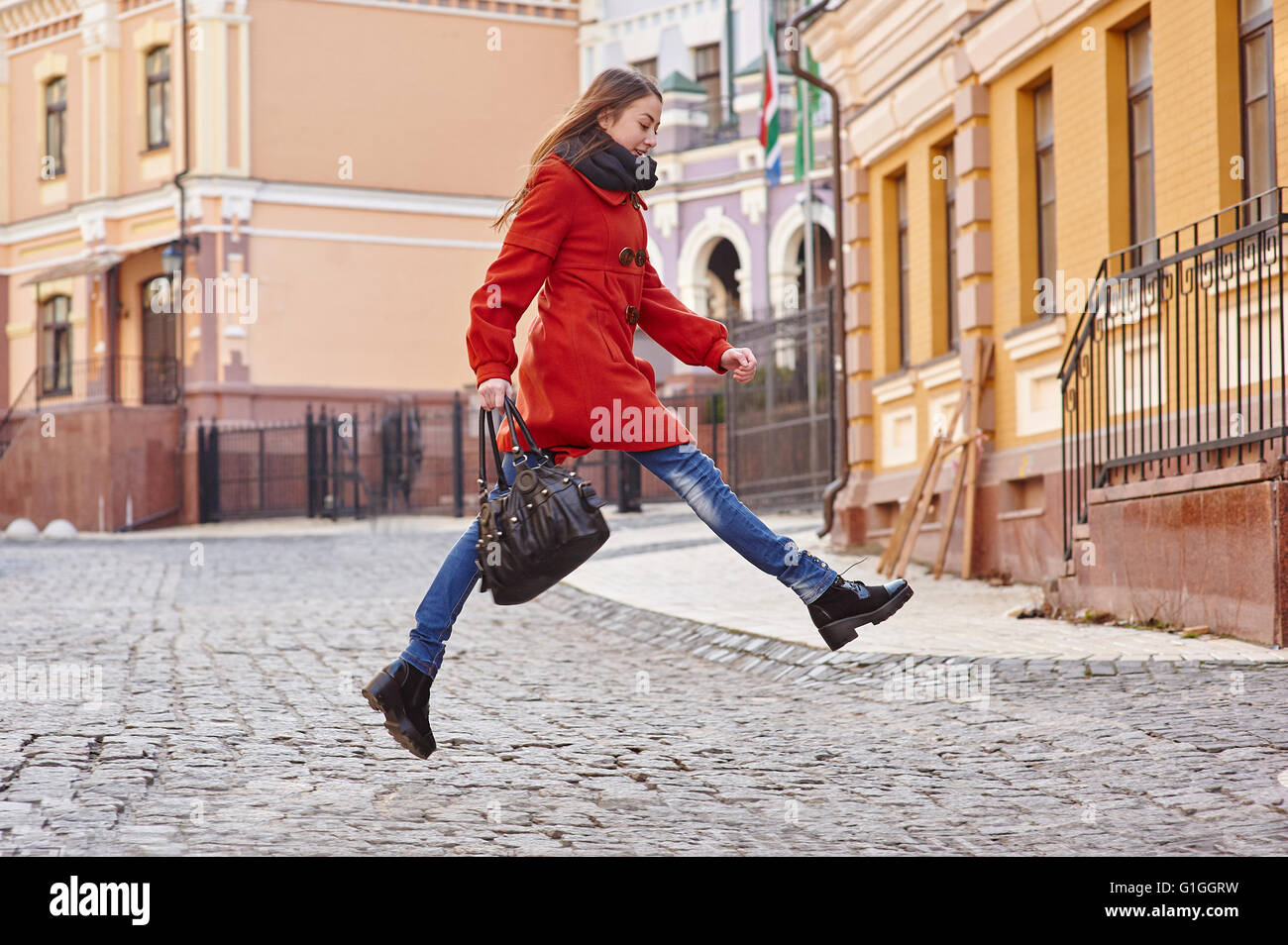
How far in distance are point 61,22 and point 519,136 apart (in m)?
9.15

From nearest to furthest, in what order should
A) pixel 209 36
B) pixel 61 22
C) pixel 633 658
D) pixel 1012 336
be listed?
pixel 633 658, pixel 1012 336, pixel 209 36, pixel 61 22

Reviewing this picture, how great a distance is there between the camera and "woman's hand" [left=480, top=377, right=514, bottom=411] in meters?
4.93

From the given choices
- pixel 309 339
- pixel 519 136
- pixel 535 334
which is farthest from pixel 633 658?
pixel 519 136

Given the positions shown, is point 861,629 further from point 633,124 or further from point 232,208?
point 232,208

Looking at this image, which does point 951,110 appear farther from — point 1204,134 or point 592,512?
point 592,512

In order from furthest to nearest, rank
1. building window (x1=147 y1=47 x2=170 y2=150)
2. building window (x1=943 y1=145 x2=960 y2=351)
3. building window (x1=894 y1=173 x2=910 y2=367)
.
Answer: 1. building window (x1=147 y1=47 x2=170 y2=150)
2. building window (x1=894 y1=173 x2=910 y2=367)
3. building window (x1=943 y1=145 x2=960 y2=351)

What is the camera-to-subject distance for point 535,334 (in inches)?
207

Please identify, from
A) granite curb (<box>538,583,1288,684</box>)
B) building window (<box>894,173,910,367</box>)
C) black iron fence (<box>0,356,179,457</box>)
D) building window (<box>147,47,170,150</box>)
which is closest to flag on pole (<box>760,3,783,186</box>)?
building window (<box>894,173,910,367</box>)

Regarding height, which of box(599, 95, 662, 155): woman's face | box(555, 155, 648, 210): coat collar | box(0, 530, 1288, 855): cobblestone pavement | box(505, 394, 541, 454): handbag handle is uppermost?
box(599, 95, 662, 155): woman's face

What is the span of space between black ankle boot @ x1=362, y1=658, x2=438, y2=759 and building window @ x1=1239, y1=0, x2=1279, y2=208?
619 cm

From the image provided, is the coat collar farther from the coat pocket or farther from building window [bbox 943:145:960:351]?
building window [bbox 943:145:960:351]

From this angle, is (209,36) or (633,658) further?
(209,36)

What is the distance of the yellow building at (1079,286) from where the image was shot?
8961mm

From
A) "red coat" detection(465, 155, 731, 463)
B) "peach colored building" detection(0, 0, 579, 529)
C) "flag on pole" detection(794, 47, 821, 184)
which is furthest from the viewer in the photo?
"peach colored building" detection(0, 0, 579, 529)
